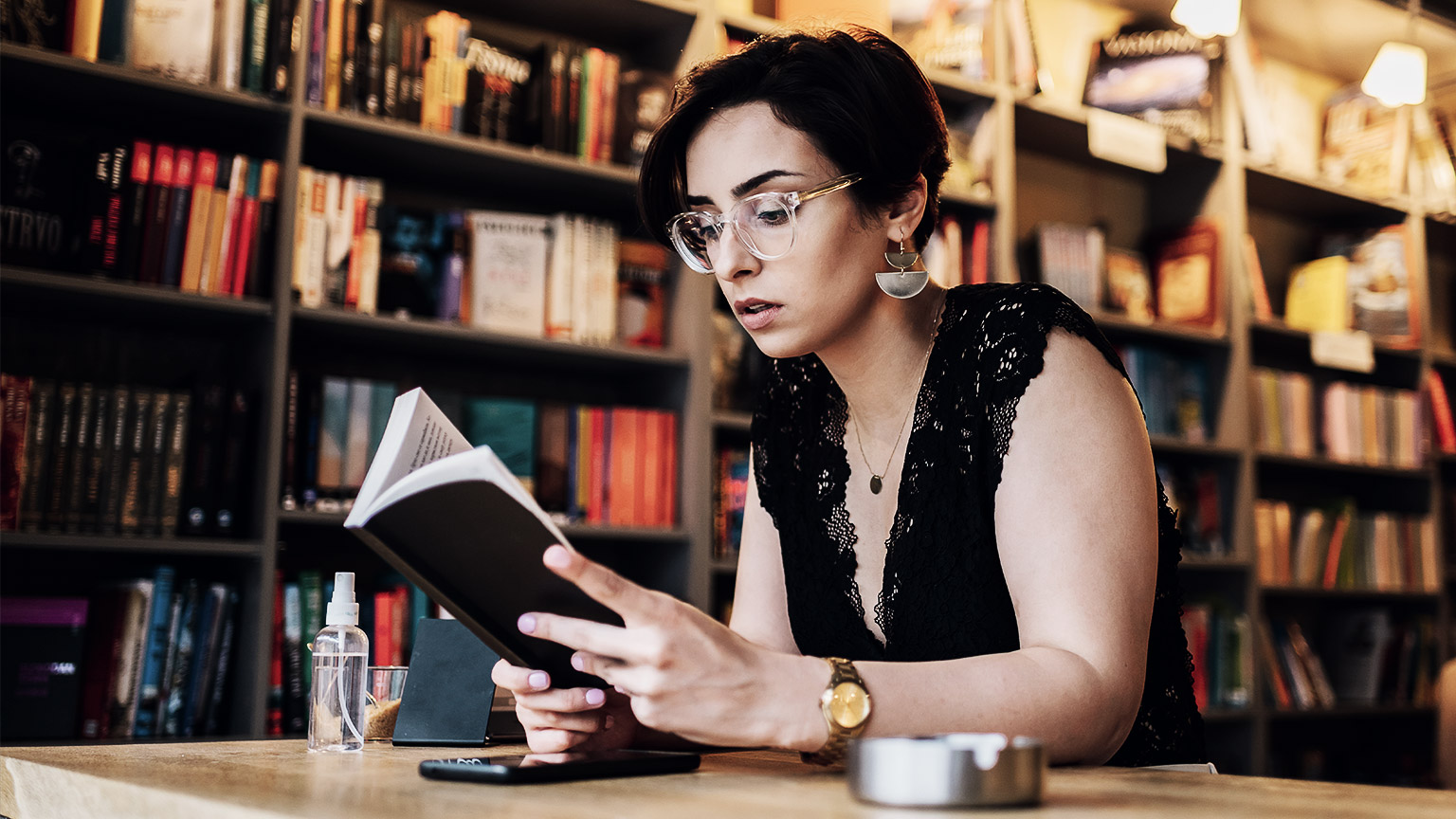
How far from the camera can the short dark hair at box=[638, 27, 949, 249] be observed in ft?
4.27

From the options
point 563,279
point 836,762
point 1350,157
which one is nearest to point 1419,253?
point 1350,157

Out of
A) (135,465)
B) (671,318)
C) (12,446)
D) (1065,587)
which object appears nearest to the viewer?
(1065,587)

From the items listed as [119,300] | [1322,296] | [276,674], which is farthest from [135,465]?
[1322,296]

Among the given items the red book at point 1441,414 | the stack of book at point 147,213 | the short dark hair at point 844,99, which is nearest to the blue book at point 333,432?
the stack of book at point 147,213

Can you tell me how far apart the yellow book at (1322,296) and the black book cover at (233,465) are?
3.02 meters

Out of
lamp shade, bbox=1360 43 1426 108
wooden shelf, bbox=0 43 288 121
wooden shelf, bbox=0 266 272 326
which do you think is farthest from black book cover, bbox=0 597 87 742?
lamp shade, bbox=1360 43 1426 108

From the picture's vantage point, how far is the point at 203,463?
7.12 feet

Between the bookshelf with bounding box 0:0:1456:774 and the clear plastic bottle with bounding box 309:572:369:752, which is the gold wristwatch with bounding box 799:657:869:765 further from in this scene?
the bookshelf with bounding box 0:0:1456:774

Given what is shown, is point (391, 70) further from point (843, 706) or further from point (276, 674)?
point (843, 706)

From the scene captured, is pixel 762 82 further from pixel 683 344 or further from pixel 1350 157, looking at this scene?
pixel 1350 157

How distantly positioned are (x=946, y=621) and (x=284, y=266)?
1.49 m

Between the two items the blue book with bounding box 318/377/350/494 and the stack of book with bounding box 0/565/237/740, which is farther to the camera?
the blue book with bounding box 318/377/350/494

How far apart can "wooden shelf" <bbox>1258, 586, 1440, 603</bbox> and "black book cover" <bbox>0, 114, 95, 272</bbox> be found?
307cm

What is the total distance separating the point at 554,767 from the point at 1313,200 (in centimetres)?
377
